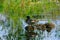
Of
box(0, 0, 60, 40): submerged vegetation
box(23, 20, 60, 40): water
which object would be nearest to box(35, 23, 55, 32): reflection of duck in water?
box(23, 20, 60, 40): water

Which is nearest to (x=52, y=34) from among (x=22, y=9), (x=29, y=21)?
(x=29, y=21)

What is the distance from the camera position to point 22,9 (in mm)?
1688

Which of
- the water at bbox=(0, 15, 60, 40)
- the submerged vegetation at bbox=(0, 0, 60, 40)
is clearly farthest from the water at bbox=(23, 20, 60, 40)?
the submerged vegetation at bbox=(0, 0, 60, 40)

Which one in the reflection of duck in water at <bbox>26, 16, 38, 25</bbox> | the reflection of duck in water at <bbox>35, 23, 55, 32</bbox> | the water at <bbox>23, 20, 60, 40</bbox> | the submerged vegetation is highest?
the submerged vegetation

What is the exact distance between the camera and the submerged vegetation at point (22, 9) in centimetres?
167

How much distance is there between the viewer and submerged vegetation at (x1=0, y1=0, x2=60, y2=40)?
65.8 inches

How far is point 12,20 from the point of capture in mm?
1703

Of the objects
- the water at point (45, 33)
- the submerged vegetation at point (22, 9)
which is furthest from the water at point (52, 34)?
the submerged vegetation at point (22, 9)

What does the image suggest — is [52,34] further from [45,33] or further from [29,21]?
[29,21]

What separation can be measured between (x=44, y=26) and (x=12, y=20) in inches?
15.3

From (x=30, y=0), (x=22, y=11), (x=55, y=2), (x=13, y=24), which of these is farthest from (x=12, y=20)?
(x=55, y=2)

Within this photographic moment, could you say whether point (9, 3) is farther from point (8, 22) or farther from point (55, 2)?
point (55, 2)

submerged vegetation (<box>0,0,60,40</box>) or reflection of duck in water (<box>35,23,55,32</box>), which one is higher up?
submerged vegetation (<box>0,0,60,40</box>)

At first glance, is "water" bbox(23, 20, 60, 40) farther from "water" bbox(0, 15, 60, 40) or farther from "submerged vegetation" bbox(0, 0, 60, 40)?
"submerged vegetation" bbox(0, 0, 60, 40)
